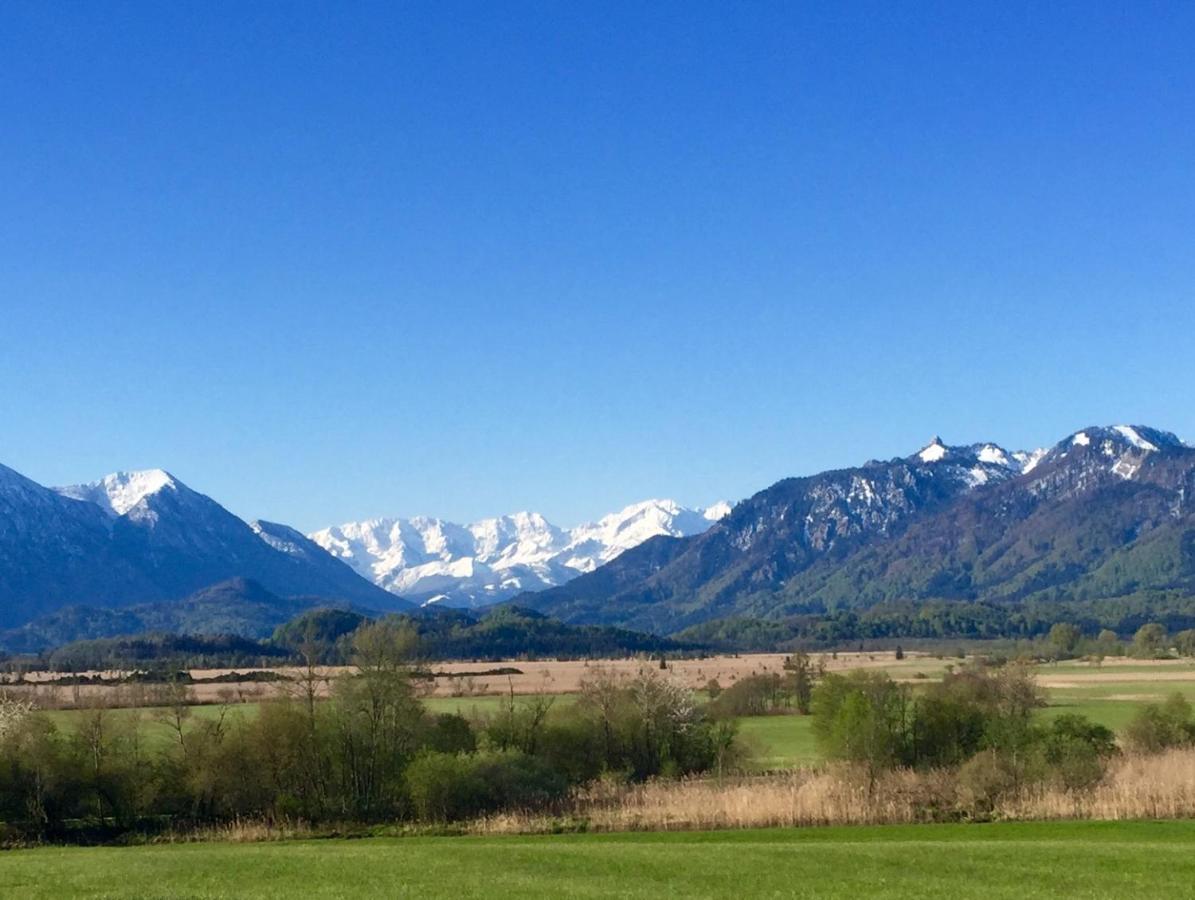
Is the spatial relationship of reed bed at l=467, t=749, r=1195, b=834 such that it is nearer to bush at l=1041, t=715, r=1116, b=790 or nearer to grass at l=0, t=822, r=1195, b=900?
bush at l=1041, t=715, r=1116, b=790

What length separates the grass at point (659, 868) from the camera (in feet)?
111

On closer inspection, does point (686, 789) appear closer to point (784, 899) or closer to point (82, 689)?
point (784, 899)

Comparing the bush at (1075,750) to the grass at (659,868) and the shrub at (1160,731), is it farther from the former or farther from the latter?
the grass at (659,868)

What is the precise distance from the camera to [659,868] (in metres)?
38.8

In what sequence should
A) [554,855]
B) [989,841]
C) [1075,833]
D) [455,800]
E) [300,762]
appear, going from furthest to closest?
[300,762], [455,800], [1075,833], [989,841], [554,855]

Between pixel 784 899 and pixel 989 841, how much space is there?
16780 mm

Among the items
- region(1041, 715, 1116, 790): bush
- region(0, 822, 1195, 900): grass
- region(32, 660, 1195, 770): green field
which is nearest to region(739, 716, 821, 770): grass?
region(32, 660, 1195, 770): green field

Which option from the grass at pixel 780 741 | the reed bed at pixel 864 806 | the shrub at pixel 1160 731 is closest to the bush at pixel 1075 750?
the reed bed at pixel 864 806

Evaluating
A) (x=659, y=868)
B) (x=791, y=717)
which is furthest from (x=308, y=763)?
(x=791, y=717)

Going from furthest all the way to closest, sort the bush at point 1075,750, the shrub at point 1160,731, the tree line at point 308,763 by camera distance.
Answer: the shrub at point 1160,731 → the tree line at point 308,763 → the bush at point 1075,750

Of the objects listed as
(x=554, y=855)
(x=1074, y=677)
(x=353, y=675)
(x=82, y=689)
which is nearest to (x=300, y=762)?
(x=353, y=675)

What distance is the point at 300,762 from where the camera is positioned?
2670 inches

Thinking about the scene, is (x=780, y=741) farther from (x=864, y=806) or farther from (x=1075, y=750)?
(x=864, y=806)

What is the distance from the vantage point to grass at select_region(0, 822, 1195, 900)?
3375 centimetres
